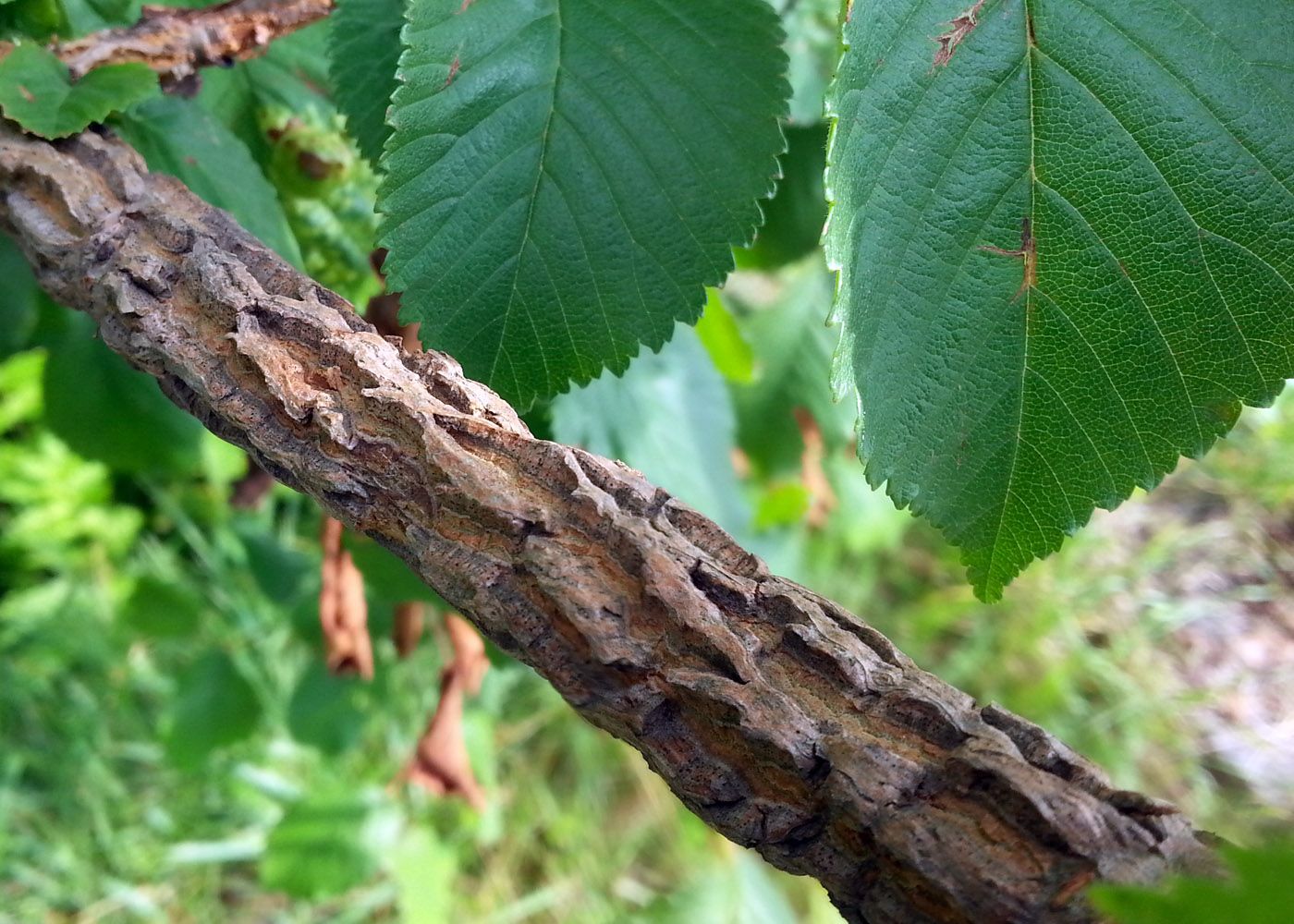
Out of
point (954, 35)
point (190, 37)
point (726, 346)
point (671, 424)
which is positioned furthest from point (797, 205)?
point (190, 37)

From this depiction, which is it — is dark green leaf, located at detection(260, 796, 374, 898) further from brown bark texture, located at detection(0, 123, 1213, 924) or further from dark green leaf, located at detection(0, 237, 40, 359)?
brown bark texture, located at detection(0, 123, 1213, 924)

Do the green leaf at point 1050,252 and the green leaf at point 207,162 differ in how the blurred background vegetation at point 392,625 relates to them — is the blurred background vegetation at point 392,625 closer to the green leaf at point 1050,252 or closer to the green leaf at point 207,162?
the green leaf at point 207,162

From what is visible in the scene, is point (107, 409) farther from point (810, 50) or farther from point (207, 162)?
point (810, 50)

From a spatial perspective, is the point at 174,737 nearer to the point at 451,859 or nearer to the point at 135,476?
the point at 135,476

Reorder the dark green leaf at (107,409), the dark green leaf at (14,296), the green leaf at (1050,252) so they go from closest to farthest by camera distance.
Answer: the green leaf at (1050,252) < the dark green leaf at (14,296) < the dark green leaf at (107,409)

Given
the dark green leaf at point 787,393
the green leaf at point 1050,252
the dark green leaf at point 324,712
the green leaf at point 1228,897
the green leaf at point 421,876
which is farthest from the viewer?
the green leaf at point 421,876

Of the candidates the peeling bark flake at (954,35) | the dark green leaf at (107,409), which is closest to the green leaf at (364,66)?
the peeling bark flake at (954,35)
